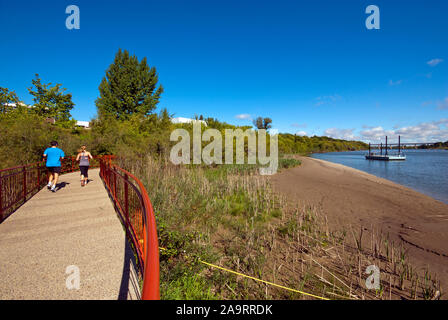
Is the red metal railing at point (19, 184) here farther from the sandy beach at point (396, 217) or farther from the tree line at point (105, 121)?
the sandy beach at point (396, 217)

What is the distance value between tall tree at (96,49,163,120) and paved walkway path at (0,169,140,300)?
25654 millimetres

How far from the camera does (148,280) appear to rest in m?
1.28

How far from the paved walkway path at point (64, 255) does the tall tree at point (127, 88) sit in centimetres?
2565

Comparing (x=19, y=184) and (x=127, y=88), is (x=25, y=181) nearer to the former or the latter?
(x=19, y=184)

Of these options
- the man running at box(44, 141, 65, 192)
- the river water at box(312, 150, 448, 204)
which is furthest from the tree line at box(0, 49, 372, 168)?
the river water at box(312, 150, 448, 204)

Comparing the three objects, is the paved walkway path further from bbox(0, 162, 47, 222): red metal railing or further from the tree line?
the tree line

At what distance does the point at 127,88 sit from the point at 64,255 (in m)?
30.5

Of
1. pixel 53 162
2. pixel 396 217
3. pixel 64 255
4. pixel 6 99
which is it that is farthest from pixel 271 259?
pixel 6 99

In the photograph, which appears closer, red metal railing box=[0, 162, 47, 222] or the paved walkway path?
the paved walkway path

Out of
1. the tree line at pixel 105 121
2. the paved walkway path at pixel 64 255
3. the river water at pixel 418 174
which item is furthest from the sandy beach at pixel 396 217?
the tree line at pixel 105 121

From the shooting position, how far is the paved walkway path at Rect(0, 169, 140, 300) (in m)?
2.51

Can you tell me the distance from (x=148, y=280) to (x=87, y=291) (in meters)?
1.91
